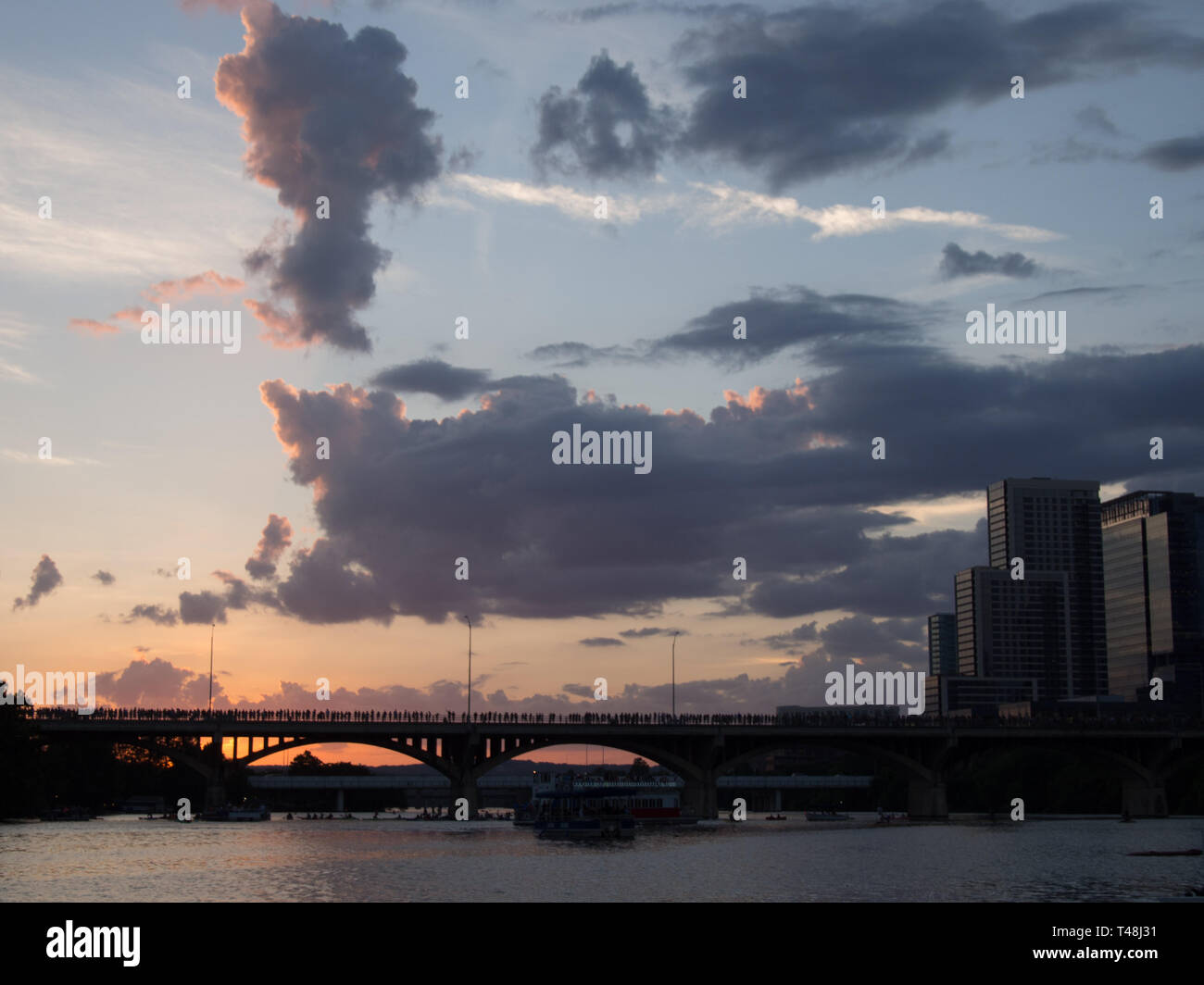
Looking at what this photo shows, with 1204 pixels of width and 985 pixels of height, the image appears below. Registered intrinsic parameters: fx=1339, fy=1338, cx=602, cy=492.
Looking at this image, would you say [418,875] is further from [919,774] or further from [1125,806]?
[1125,806]

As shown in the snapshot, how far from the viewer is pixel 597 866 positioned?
95562 millimetres

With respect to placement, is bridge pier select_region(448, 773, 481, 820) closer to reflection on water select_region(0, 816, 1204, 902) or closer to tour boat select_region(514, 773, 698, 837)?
tour boat select_region(514, 773, 698, 837)

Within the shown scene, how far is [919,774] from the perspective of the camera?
7042 inches

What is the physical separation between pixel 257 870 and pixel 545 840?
46.2 meters

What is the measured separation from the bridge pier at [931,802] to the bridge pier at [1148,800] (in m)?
25.5

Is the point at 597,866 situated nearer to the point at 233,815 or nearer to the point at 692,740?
the point at 692,740

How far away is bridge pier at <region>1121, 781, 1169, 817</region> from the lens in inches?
7190

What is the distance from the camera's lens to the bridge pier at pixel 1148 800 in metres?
183

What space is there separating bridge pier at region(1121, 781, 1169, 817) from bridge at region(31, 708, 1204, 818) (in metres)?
0.18

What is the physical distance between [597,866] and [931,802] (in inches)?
3770

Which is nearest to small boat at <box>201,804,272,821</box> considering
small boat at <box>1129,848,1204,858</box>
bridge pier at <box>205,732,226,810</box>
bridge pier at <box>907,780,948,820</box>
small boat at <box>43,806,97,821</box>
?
bridge pier at <box>205,732,226,810</box>

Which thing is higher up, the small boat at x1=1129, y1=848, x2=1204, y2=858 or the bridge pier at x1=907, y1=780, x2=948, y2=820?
the small boat at x1=1129, y1=848, x2=1204, y2=858

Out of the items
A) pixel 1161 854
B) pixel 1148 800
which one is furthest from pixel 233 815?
pixel 1148 800

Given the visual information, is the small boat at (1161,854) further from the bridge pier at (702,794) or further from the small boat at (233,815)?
the small boat at (233,815)
